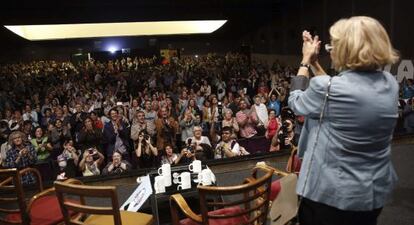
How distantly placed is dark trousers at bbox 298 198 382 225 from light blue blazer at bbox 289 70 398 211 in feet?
0.10

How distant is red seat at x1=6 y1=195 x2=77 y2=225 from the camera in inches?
96.1

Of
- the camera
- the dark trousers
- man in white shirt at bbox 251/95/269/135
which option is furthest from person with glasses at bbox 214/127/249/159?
the dark trousers

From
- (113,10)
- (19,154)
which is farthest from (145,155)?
(113,10)

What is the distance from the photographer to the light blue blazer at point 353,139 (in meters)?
1.31

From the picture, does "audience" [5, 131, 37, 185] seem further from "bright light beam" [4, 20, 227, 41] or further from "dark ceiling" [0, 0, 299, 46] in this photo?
"bright light beam" [4, 20, 227, 41]

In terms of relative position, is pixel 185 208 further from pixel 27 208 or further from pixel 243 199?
pixel 27 208

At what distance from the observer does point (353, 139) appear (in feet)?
4.36

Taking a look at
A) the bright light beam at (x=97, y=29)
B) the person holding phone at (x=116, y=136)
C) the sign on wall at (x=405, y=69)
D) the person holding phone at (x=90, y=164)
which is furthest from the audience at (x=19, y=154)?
the bright light beam at (x=97, y=29)

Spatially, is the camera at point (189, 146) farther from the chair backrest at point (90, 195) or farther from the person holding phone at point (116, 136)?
the chair backrest at point (90, 195)

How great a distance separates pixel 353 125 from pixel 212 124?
534 cm

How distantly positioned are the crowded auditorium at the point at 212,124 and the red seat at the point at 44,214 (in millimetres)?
12

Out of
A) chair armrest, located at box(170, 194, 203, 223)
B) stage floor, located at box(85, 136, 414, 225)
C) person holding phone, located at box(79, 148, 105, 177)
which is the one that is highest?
chair armrest, located at box(170, 194, 203, 223)

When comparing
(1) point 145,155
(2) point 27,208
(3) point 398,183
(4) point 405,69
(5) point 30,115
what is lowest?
(3) point 398,183

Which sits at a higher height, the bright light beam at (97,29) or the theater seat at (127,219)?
the bright light beam at (97,29)
